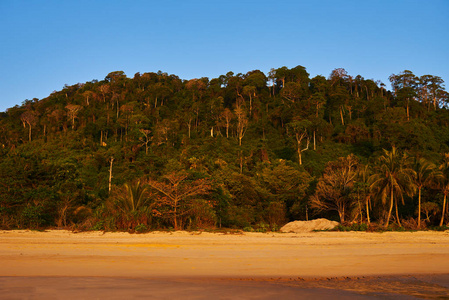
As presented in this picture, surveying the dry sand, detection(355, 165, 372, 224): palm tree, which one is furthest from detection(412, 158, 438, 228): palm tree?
the dry sand

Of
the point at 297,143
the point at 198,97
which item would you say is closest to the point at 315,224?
the point at 297,143

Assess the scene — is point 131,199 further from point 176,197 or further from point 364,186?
point 364,186

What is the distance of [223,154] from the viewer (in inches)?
1827

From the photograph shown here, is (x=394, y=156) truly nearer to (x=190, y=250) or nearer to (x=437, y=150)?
(x=190, y=250)

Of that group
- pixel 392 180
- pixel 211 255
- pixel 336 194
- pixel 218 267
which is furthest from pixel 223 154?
pixel 218 267

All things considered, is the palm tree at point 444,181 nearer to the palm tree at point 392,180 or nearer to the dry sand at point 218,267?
the palm tree at point 392,180

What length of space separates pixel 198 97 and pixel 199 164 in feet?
152

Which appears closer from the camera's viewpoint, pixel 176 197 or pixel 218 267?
pixel 218 267

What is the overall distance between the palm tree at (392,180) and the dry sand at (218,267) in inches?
332

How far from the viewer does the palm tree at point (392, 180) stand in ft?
76.5

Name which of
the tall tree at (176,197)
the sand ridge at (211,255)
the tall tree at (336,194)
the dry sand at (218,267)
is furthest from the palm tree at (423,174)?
the tall tree at (176,197)

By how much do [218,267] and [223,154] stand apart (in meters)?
37.2

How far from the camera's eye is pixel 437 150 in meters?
50.1

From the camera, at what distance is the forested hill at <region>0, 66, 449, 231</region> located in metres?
19.6
